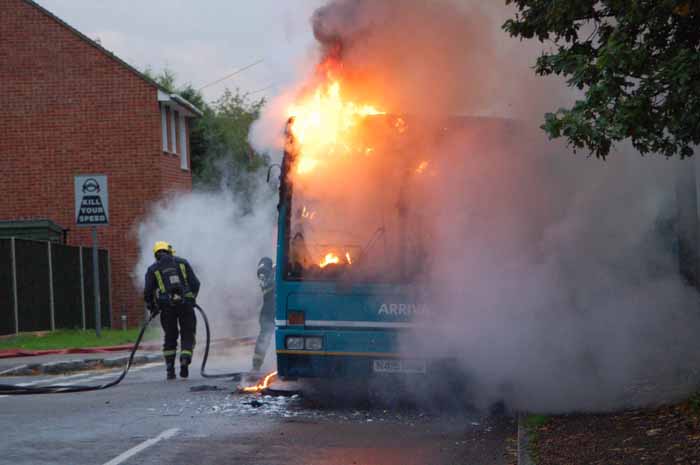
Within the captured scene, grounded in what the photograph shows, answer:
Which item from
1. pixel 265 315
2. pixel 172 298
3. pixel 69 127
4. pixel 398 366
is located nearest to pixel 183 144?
pixel 69 127

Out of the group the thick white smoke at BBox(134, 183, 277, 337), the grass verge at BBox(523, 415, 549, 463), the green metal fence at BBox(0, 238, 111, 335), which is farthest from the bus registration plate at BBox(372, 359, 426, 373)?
the green metal fence at BBox(0, 238, 111, 335)

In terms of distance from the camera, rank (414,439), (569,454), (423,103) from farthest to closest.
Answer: (423,103) → (414,439) → (569,454)

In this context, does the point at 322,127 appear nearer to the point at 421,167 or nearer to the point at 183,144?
the point at 421,167

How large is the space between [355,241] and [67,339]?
551 inches

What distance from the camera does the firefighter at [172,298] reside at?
1600 centimetres

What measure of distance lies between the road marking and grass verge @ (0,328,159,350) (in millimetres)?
12272

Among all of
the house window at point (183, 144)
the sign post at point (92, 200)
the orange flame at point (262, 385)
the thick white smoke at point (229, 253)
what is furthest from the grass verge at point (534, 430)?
the house window at point (183, 144)

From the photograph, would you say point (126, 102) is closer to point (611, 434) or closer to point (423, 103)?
point (423, 103)

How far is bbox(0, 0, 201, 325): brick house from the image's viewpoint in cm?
3294

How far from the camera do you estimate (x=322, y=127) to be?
12586 millimetres

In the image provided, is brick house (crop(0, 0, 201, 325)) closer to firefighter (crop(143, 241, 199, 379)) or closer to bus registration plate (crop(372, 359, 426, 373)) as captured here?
firefighter (crop(143, 241, 199, 379))

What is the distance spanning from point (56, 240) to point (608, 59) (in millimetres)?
26085

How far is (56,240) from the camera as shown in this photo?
32.5 m

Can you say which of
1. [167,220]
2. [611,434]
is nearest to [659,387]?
[611,434]
